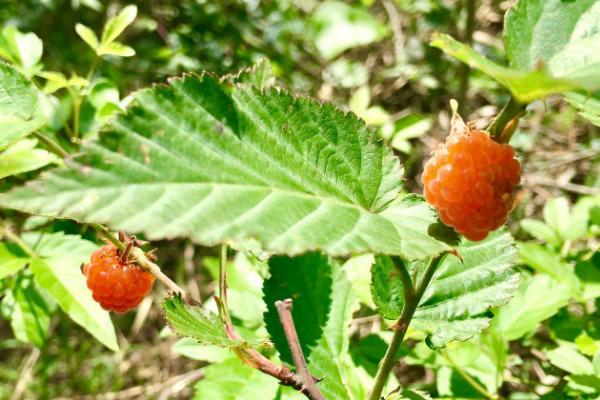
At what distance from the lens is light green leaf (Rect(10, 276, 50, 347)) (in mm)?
1492

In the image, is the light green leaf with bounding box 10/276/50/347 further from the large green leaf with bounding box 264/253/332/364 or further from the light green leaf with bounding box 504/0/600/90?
the light green leaf with bounding box 504/0/600/90

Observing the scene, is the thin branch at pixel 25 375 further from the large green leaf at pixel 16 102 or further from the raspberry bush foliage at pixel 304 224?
the large green leaf at pixel 16 102

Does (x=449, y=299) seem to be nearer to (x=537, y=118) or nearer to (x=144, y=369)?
(x=144, y=369)

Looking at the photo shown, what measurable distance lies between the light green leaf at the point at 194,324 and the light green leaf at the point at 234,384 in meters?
0.24

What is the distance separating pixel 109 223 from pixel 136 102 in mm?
161

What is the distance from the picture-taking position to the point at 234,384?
44.1 inches

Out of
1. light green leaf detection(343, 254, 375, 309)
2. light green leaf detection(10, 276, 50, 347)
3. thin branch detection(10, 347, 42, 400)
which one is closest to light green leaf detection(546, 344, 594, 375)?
light green leaf detection(343, 254, 375, 309)

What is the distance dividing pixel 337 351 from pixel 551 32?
0.64 m

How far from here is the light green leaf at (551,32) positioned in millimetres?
685

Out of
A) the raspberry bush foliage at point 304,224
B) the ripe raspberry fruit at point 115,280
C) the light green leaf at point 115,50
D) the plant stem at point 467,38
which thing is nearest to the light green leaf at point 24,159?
the raspberry bush foliage at point 304,224

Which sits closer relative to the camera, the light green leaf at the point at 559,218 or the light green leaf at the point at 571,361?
the light green leaf at the point at 571,361

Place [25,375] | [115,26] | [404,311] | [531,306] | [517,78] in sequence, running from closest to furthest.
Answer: [517,78] < [404,311] < [531,306] < [115,26] < [25,375]

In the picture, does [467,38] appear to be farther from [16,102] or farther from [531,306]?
[16,102]

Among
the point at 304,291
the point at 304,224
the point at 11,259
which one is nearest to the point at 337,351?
the point at 304,291
